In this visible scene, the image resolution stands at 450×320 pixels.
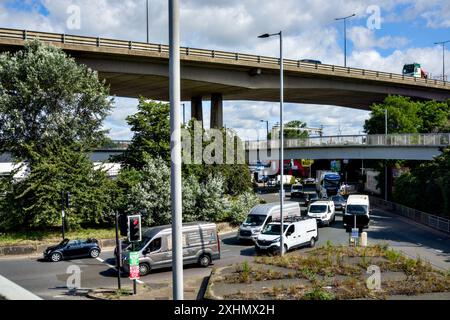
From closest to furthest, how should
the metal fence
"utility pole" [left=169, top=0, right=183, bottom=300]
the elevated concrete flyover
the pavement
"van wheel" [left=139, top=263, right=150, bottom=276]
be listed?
"utility pole" [left=169, top=0, right=183, bottom=300]
the pavement
"van wheel" [left=139, top=263, right=150, bottom=276]
the metal fence
the elevated concrete flyover

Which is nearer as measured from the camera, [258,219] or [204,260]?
[204,260]

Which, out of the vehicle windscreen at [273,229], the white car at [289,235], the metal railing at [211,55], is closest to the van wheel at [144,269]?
the white car at [289,235]

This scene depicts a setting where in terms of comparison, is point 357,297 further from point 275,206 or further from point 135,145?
point 135,145

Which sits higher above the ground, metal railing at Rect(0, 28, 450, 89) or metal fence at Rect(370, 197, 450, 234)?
metal railing at Rect(0, 28, 450, 89)

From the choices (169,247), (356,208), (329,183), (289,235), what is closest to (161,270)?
(169,247)

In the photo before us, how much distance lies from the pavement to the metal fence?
752 millimetres

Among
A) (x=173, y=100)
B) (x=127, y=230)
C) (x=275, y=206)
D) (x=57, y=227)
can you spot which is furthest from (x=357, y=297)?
(x=57, y=227)

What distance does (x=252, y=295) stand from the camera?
14.9m

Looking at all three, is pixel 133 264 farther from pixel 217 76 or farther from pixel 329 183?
pixel 329 183

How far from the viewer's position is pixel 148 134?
37719 mm

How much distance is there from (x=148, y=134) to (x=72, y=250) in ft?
46.2

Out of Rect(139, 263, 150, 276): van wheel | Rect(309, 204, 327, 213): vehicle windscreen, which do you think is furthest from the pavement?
Rect(309, 204, 327, 213): vehicle windscreen

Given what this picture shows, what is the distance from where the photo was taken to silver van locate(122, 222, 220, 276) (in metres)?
21.6

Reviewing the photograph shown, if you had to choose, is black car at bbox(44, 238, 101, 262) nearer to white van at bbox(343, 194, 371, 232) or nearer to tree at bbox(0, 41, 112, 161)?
tree at bbox(0, 41, 112, 161)
